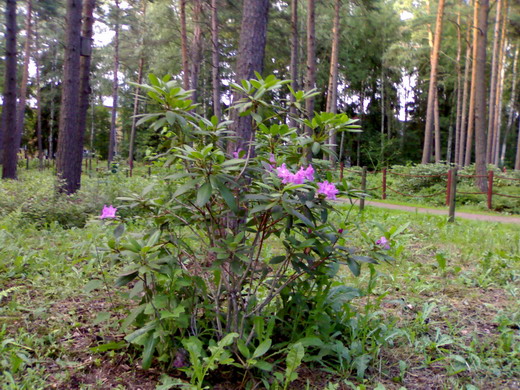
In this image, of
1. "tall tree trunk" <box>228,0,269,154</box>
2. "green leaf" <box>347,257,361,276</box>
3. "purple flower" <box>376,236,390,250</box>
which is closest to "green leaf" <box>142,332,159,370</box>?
"green leaf" <box>347,257,361,276</box>

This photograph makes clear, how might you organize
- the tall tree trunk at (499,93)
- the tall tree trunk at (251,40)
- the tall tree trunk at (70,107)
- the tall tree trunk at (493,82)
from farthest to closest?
the tall tree trunk at (499,93), the tall tree trunk at (493,82), the tall tree trunk at (70,107), the tall tree trunk at (251,40)

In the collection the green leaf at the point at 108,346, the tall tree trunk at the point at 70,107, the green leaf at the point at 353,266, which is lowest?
the green leaf at the point at 108,346

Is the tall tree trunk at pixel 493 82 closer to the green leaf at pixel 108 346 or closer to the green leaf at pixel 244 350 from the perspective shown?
the green leaf at pixel 244 350

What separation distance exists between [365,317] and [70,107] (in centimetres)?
811

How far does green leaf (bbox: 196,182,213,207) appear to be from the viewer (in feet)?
6.01

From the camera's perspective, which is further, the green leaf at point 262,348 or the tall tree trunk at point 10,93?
the tall tree trunk at point 10,93

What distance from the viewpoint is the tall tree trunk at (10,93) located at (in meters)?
13.0

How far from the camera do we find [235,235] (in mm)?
2270

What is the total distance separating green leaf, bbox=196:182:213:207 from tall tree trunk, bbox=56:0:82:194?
774cm

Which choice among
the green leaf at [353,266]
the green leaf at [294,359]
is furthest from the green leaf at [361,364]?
the green leaf at [353,266]

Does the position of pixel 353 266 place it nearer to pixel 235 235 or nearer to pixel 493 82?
pixel 235 235

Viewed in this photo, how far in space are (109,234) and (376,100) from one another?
34.6 meters

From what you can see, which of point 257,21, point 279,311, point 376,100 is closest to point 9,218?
point 257,21

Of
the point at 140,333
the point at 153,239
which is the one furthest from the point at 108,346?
the point at 153,239
